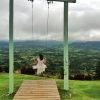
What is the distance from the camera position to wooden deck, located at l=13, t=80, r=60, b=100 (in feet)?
24.3

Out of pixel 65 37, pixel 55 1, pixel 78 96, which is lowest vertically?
pixel 78 96

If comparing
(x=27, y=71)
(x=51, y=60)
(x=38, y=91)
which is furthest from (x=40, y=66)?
(x=51, y=60)

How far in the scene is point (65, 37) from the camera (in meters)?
9.21

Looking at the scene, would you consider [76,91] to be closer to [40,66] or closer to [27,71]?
[40,66]

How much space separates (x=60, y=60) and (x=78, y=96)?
5.51 m

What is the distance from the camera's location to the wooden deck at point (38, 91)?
7418 millimetres

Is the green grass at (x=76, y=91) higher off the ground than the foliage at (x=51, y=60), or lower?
lower

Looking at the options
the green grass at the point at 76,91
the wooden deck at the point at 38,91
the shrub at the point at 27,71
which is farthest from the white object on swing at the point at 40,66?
the shrub at the point at 27,71

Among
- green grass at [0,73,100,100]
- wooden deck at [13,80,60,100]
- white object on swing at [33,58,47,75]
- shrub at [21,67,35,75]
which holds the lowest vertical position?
green grass at [0,73,100,100]

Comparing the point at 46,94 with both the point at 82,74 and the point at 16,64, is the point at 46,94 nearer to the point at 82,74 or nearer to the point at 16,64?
the point at 82,74

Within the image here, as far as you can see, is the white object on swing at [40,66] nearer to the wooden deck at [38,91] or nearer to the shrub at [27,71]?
the wooden deck at [38,91]

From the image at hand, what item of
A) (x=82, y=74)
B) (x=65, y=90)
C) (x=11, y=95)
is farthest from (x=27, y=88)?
(x=82, y=74)

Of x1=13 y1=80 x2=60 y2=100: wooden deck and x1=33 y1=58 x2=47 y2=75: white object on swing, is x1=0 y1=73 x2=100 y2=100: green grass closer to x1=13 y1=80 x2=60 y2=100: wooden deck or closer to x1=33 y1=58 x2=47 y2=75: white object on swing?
x1=13 y1=80 x2=60 y2=100: wooden deck

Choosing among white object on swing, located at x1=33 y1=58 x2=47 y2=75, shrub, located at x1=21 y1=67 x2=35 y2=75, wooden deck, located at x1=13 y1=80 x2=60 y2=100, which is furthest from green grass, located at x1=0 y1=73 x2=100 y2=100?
shrub, located at x1=21 y1=67 x2=35 y2=75
